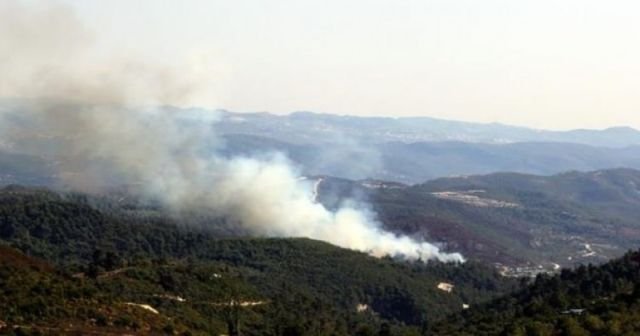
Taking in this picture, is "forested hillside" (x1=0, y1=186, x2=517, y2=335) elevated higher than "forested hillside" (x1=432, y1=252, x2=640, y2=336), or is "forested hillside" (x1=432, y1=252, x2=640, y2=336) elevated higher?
"forested hillside" (x1=432, y1=252, x2=640, y2=336)

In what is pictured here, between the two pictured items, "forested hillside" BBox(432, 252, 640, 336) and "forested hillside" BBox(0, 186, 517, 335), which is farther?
"forested hillside" BBox(0, 186, 517, 335)

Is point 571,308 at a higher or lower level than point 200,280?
higher

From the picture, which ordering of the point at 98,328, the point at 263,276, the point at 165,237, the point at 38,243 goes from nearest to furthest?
the point at 98,328 < the point at 263,276 < the point at 38,243 < the point at 165,237

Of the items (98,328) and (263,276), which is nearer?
(98,328)

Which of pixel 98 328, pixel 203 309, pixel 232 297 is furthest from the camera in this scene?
pixel 232 297

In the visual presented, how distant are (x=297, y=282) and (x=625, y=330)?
9379 centimetres

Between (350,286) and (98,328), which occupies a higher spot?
(98,328)

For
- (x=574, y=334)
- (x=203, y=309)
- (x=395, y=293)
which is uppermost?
(x=574, y=334)

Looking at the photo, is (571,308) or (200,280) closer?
(571,308)

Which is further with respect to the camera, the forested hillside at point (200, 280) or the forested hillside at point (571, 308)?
the forested hillside at point (200, 280)

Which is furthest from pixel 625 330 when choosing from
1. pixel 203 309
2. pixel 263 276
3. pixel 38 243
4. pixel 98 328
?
pixel 38 243

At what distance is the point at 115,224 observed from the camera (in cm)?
18712

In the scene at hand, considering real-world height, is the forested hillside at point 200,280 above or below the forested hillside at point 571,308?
below

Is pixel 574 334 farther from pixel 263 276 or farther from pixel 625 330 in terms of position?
pixel 263 276
